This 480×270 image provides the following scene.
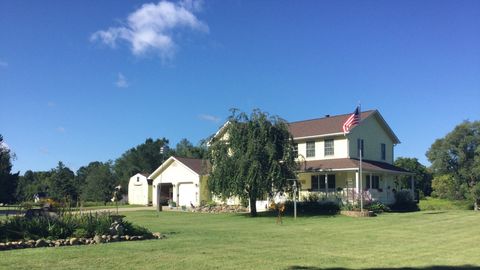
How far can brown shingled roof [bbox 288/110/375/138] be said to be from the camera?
38016mm

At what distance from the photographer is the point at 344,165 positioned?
114ft

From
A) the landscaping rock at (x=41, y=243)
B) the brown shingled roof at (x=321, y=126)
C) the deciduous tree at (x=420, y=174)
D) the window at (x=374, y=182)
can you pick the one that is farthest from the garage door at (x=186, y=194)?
the deciduous tree at (x=420, y=174)

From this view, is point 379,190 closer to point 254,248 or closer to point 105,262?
point 254,248

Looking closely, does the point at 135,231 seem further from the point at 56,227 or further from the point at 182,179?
the point at 182,179

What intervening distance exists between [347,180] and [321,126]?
5233 mm

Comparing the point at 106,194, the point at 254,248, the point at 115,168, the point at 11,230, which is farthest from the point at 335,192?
the point at 115,168

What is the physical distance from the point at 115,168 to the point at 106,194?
3354 centimetres

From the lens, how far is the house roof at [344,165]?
3445 centimetres

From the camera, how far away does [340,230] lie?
801 inches

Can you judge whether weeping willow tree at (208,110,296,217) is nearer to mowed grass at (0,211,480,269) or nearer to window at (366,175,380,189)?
window at (366,175,380,189)

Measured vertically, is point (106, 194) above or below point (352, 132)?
below

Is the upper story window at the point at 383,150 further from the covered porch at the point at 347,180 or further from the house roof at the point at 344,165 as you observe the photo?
the house roof at the point at 344,165

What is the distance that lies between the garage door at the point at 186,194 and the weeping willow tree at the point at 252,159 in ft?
41.2

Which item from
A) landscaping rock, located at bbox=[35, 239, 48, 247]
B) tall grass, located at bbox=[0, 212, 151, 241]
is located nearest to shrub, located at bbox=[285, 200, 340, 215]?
tall grass, located at bbox=[0, 212, 151, 241]
